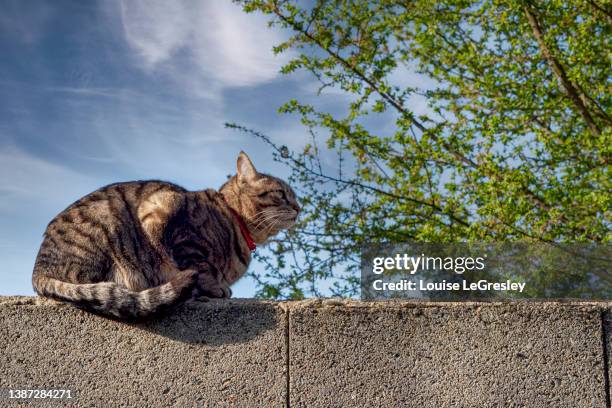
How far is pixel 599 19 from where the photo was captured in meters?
9.45

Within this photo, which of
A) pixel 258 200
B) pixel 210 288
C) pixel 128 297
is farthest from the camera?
pixel 258 200

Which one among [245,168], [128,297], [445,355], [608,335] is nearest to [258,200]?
[245,168]

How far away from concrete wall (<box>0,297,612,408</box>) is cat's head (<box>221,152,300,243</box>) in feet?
4.02

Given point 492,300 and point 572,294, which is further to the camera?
point 572,294

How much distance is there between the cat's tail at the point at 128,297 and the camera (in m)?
3.97

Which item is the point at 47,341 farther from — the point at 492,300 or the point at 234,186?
the point at 492,300

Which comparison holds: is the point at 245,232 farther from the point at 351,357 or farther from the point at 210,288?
the point at 351,357

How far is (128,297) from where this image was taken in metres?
3.99

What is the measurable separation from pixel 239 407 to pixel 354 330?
2.80 feet

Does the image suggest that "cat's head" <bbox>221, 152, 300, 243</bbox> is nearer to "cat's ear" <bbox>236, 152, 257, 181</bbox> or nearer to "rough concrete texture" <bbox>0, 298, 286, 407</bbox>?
"cat's ear" <bbox>236, 152, 257, 181</bbox>

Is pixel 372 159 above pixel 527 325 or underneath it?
above

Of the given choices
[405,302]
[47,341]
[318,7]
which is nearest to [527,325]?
[405,302]

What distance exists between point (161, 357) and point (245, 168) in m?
1.82

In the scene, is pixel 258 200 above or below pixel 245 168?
below
